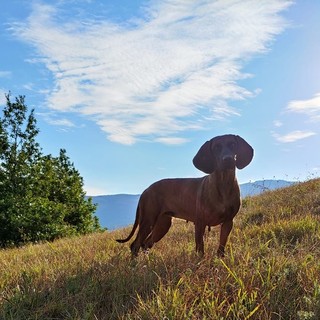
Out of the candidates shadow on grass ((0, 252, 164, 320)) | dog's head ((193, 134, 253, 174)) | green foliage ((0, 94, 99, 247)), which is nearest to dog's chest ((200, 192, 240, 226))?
dog's head ((193, 134, 253, 174))

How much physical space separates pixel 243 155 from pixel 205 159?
475 millimetres

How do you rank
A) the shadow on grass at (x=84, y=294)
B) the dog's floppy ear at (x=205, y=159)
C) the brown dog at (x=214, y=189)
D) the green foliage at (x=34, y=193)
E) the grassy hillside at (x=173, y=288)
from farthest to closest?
the green foliage at (x=34, y=193), the dog's floppy ear at (x=205, y=159), the brown dog at (x=214, y=189), the shadow on grass at (x=84, y=294), the grassy hillside at (x=173, y=288)

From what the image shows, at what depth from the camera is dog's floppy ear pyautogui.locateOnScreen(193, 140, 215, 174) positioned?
4949 millimetres

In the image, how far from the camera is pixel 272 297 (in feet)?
9.90

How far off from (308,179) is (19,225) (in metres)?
12.7

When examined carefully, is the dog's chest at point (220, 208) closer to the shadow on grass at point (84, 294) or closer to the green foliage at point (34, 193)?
the shadow on grass at point (84, 294)

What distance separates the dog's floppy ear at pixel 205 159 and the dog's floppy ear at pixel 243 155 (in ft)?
1.10

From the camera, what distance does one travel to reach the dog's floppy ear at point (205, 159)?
16.2ft

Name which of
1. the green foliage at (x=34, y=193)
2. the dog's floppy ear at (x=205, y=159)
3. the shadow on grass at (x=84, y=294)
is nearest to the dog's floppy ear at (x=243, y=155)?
the dog's floppy ear at (x=205, y=159)

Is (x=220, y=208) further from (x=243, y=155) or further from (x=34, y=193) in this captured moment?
(x=34, y=193)

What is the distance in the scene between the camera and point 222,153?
4703 mm

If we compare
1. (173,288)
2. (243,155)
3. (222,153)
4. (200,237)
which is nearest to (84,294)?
(173,288)

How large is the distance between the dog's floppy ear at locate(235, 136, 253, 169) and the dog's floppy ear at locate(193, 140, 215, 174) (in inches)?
13.1

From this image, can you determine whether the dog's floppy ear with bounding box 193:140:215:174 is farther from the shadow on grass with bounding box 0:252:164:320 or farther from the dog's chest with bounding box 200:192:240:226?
the shadow on grass with bounding box 0:252:164:320
